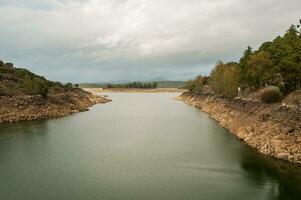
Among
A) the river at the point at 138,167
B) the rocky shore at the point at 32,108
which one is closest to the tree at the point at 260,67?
the river at the point at 138,167

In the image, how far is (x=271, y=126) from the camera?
156 ft

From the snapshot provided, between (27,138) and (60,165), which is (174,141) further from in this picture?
(27,138)

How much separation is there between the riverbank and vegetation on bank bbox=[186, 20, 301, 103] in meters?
4.13

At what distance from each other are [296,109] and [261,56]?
26.7 metres

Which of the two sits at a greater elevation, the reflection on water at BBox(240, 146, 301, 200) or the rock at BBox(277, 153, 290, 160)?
the rock at BBox(277, 153, 290, 160)

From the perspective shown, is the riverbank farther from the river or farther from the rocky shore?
the rocky shore

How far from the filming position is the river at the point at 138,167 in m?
31.7

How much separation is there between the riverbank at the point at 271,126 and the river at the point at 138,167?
155 cm

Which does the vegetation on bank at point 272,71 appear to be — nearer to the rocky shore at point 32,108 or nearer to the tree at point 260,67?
the tree at point 260,67

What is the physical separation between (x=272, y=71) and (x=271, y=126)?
62.0ft

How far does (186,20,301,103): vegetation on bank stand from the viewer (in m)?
57.6

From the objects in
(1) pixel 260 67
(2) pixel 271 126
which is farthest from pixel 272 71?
(2) pixel 271 126

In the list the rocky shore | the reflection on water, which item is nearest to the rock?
the reflection on water

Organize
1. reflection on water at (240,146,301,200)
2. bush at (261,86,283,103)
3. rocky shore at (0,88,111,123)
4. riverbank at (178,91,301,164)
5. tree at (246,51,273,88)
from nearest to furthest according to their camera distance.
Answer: reflection on water at (240,146,301,200) < riverbank at (178,91,301,164) < bush at (261,86,283,103) < tree at (246,51,273,88) < rocky shore at (0,88,111,123)
